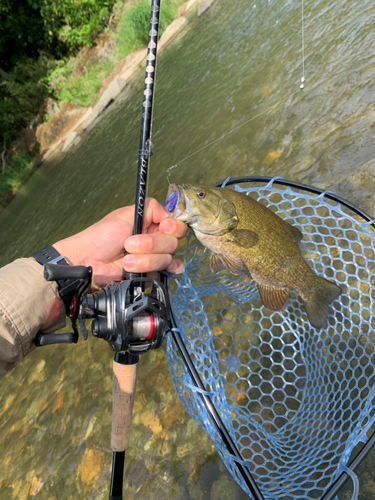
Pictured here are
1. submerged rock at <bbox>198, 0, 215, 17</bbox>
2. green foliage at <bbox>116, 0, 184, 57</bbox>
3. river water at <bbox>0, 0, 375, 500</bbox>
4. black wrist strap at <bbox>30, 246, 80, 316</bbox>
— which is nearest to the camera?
black wrist strap at <bbox>30, 246, 80, 316</bbox>

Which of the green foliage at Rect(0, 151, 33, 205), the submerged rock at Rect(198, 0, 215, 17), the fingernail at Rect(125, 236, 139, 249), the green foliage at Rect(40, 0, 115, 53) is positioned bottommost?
the submerged rock at Rect(198, 0, 215, 17)

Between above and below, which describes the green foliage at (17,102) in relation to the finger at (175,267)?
above

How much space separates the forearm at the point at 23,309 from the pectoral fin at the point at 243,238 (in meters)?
1.28

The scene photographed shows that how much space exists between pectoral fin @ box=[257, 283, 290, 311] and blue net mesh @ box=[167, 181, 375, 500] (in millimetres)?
487

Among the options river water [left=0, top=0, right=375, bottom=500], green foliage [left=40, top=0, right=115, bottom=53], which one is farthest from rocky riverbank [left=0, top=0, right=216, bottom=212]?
river water [left=0, top=0, right=375, bottom=500]

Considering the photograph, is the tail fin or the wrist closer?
the tail fin

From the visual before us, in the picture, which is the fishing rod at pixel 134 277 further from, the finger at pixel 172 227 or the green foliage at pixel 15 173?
the green foliage at pixel 15 173

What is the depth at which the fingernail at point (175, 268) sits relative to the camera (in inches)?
103

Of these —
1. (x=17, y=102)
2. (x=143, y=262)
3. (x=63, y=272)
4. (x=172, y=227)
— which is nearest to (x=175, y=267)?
(x=172, y=227)

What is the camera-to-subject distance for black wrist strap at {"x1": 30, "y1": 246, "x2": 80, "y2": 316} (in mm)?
2408

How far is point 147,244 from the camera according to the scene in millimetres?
2291

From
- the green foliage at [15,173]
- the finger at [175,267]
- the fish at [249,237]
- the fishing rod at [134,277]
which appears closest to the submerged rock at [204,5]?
the green foliage at [15,173]

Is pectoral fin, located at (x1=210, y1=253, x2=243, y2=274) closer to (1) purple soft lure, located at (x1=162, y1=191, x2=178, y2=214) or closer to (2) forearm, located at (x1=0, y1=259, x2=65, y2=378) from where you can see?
(1) purple soft lure, located at (x1=162, y1=191, x2=178, y2=214)

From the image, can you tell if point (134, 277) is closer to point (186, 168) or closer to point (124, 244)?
point (124, 244)
